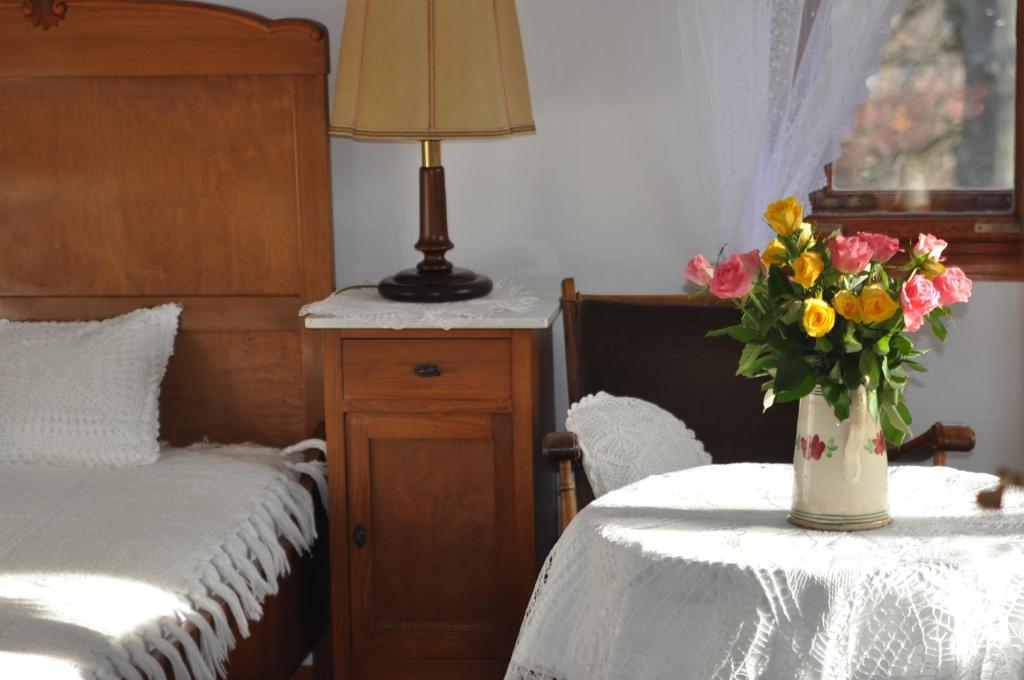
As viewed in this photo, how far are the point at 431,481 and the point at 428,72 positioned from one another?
832 mm

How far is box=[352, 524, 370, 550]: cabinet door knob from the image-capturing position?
111 inches

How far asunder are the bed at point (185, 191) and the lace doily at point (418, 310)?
32cm

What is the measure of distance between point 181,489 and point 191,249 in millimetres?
680

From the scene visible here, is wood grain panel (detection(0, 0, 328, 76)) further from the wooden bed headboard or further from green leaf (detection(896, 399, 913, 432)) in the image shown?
green leaf (detection(896, 399, 913, 432))

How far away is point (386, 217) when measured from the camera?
3184 mm

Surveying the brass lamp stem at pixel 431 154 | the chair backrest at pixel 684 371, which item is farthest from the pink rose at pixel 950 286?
the brass lamp stem at pixel 431 154

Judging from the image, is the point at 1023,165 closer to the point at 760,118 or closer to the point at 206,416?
the point at 760,118

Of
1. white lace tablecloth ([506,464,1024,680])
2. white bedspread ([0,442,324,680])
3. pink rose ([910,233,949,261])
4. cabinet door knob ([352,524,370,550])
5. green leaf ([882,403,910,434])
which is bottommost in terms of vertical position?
cabinet door knob ([352,524,370,550])

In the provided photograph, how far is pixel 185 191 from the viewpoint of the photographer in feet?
10.2

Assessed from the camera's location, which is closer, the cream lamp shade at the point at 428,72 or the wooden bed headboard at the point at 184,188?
the cream lamp shade at the point at 428,72

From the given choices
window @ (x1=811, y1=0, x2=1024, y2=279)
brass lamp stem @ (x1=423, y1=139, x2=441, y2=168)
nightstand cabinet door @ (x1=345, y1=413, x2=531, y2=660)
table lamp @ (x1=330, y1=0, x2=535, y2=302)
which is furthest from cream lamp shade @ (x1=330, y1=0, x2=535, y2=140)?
window @ (x1=811, y1=0, x2=1024, y2=279)

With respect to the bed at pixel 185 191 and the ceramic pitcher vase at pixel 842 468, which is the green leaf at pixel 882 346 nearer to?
the ceramic pitcher vase at pixel 842 468

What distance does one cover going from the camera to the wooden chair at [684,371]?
280cm

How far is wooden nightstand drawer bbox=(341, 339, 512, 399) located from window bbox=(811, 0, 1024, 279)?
87 centimetres
